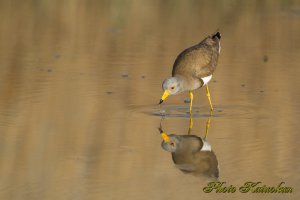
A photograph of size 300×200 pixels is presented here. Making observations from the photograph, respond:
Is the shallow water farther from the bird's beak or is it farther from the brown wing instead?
the brown wing

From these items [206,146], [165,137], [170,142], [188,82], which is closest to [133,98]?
[188,82]

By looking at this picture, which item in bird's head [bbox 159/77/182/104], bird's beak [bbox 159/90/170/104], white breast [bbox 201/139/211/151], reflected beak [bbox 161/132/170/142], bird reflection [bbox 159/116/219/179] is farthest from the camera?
bird's head [bbox 159/77/182/104]

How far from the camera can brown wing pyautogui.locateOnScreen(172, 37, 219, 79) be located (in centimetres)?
1109

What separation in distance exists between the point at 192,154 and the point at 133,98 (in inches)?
104

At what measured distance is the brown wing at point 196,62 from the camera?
36.4ft

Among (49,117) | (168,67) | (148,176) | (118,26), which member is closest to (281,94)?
(168,67)

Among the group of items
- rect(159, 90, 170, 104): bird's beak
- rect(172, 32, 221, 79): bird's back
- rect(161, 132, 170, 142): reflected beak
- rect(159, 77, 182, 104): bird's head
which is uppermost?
rect(172, 32, 221, 79): bird's back

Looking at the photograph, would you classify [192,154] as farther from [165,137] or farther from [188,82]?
[188,82]

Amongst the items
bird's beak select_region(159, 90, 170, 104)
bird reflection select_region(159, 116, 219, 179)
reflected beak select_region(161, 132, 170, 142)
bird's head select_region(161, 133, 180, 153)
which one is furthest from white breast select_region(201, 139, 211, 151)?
bird's beak select_region(159, 90, 170, 104)

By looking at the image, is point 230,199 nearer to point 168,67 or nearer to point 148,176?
point 148,176

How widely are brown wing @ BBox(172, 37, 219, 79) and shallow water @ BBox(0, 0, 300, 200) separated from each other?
439 mm

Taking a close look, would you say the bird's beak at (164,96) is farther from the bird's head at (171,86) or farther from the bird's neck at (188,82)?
the bird's neck at (188,82)

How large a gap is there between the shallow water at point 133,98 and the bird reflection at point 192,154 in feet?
0.29

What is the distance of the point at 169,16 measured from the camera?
17.3 meters
